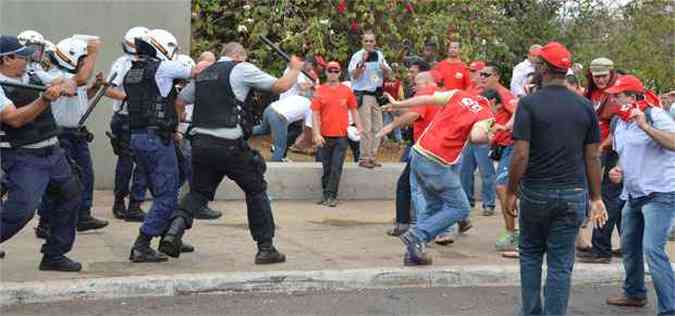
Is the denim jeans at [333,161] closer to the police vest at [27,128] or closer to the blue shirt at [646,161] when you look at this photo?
the police vest at [27,128]

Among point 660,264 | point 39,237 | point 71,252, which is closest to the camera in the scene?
point 660,264

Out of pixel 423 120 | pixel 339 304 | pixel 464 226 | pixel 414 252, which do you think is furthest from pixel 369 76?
pixel 339 304

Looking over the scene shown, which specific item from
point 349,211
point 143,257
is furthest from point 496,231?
point 143,257

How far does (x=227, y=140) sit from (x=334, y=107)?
413cm

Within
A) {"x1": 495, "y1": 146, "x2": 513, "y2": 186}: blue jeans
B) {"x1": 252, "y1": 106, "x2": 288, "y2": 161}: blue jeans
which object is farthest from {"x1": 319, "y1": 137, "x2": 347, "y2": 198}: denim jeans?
{"x1": 495, "y1": 146, "x2": 513, "y2": 186}: blue jeans

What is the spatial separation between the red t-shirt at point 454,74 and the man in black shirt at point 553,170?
5.98 meters

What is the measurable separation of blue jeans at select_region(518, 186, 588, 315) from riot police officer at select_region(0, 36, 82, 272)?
3233mm

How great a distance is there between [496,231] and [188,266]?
3.58m

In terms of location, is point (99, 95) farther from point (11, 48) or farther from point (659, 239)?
point (659, 239)

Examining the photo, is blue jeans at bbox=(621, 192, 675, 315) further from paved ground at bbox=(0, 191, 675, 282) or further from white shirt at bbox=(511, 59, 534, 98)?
white shirt at bbox=(511, 59, 534, 98)

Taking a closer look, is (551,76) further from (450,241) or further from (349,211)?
(349,211)

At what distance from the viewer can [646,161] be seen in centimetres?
731

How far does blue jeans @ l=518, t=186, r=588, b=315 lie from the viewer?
21.1 ft

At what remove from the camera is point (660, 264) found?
714cm
